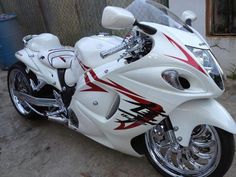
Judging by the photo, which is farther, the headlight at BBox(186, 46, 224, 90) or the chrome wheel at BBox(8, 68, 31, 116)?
the chrome wheel at BBox(8, 68, 31, 116)

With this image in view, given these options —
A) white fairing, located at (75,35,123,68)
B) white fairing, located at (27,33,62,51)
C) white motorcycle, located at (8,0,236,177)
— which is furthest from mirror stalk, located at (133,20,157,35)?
white fairing, located at (27,33,62,51)

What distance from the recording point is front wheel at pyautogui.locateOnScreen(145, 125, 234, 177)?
2008 mm

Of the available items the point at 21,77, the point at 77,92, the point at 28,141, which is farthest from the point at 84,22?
the point at 77,92

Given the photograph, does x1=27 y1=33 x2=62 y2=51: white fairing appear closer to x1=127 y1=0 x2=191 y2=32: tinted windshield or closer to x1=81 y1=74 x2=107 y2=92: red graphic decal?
x1=81 y1=74 x2=107 y2=92: red graphic decal

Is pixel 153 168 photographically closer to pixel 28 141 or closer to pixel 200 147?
pixel 200 147

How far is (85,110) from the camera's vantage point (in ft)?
7.86

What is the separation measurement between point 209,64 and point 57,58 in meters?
1.45

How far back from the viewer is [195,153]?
2.22 m

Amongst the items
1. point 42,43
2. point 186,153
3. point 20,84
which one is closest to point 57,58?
point 42,43

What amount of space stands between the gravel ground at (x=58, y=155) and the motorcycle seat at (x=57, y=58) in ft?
2.37

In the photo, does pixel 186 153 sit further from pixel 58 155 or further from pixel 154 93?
pixel 58 155

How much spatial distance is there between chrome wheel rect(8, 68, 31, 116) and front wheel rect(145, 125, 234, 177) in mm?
1525

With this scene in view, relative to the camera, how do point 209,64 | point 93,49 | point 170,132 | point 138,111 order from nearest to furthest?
point 209,64, point 138,111, point 170,132, point 93,49

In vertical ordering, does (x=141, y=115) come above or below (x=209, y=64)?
below
